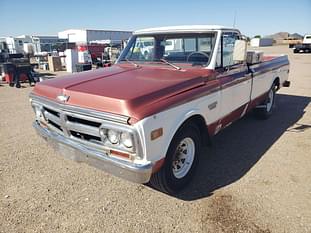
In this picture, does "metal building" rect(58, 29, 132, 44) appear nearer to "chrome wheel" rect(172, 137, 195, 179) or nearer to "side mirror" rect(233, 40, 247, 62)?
"side mirror" rect(233, 40, 247, 62)

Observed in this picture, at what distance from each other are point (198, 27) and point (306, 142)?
9.97 feet

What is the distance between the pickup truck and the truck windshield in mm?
15

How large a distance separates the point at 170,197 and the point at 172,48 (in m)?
2.28

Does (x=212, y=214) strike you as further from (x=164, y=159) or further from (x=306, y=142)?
(x=306, y=142)

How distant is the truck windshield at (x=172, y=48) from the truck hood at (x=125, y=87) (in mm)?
308

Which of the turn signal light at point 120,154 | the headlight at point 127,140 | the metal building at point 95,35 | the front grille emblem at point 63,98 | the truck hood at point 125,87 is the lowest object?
the turn signal light at point 120,154

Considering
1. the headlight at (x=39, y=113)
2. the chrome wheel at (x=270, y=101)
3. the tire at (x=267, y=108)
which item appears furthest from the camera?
the chrome wheel at (x=270, y=101)

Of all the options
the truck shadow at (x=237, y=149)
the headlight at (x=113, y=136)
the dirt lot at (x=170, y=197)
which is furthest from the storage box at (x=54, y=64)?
the headlight at (x=113, y=136)

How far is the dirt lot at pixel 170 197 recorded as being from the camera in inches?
109

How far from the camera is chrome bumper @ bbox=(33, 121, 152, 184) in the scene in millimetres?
2542

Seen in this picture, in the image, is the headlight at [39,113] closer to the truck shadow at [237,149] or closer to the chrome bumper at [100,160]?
the chrome bumper at [100,160]

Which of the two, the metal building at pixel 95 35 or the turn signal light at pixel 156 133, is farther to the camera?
the metal building at pixel 95 35

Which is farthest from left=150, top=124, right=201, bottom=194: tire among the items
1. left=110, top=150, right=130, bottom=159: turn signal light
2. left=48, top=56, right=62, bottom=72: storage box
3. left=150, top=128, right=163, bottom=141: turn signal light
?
left=48, top=56, right=62, bottom=72: storage box

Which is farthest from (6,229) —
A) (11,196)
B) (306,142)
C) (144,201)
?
(306,142)
